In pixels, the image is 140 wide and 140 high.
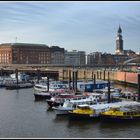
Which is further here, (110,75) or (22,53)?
(22,53)

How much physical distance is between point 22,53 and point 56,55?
2198 centimetres

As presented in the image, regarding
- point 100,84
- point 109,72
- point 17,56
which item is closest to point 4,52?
point 17,56

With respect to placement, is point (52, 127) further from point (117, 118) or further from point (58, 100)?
point (58, 100)

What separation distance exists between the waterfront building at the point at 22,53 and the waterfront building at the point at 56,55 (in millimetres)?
6175

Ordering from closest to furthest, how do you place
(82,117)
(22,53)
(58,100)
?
(82,117), (58,100), (22,53)

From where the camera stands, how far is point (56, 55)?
17025 cm

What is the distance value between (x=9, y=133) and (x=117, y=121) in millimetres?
9378

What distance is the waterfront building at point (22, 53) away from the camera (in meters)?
150

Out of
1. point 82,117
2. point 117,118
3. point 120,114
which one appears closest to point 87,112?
point 82,117

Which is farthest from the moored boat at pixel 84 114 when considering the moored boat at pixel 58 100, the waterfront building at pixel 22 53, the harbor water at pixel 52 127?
the waterfront building at pixel 22 53

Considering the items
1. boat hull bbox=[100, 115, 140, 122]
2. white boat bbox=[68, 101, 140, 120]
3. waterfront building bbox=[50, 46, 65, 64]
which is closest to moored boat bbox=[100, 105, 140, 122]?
boat hull bbox=[100, 115, 140, 122]

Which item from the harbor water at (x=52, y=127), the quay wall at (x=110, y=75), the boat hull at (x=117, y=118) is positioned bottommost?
the harbor water at (x=52, y=127)

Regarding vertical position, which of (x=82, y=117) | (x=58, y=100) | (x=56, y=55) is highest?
(x=56, y=55)

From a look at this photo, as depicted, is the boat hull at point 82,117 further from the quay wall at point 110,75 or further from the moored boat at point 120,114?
the quay wall at point 110,75
